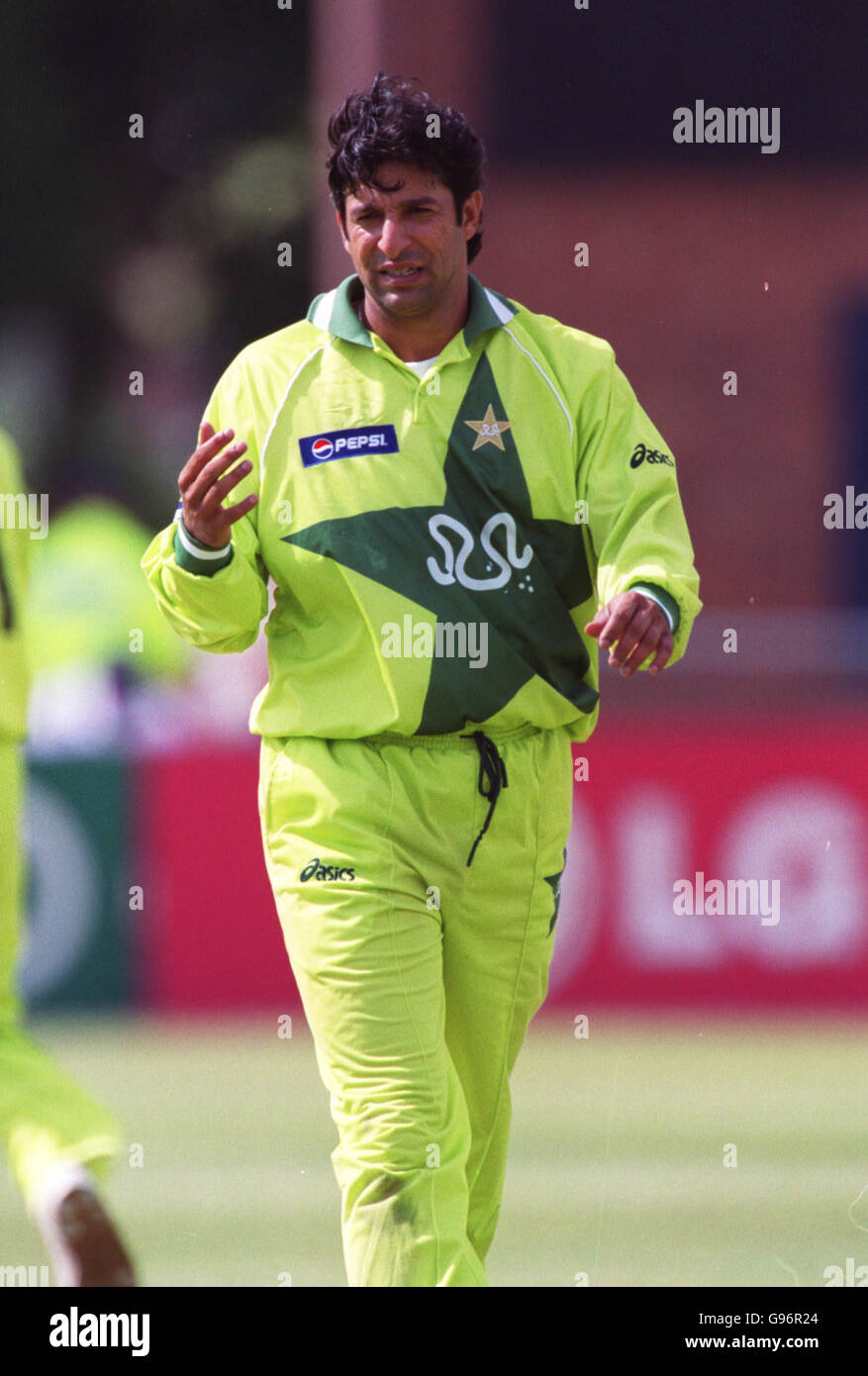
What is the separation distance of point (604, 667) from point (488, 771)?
6.02m

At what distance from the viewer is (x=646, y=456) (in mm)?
4918

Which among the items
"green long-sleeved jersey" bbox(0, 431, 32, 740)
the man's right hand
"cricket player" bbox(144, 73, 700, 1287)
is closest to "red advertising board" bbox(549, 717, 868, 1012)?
"green long-sleeved jersey" bbox(0, 431, 32, 740)

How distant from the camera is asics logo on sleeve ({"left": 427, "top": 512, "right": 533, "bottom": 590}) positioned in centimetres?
482

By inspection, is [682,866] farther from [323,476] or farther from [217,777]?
[323,476]

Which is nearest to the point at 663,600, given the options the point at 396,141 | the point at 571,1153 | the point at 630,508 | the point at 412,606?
the point at 630,508

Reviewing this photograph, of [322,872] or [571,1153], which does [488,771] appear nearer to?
[322,872]

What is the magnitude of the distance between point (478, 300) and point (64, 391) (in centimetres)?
1494

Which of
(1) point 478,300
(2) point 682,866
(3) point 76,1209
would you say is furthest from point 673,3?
(3) point 76,1209

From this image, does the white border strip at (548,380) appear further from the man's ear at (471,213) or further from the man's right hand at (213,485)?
the man's right hand at (213,485)

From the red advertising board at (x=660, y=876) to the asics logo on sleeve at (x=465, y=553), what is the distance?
4922mm

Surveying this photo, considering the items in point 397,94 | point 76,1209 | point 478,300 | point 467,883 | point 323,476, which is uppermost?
point 397,94

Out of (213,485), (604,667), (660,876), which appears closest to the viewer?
(213,485)

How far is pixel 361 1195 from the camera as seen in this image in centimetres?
468

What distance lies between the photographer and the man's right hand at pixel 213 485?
15.2 ft
